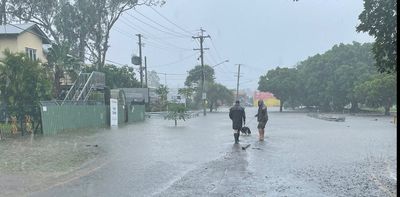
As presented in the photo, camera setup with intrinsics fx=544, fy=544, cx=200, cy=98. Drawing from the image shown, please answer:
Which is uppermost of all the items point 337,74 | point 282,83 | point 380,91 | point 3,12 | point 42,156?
point 3,12

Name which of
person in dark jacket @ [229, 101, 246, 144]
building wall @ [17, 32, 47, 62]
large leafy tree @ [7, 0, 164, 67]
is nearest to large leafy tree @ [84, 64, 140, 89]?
large leafy tree @ [7, 0, 164, 67]

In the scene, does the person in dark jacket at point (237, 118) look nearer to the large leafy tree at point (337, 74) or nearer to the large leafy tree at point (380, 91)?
the large leafy tree at point (380, 91)

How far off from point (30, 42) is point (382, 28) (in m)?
35.7

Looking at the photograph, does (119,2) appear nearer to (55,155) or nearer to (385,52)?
(55,155)

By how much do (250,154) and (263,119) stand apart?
516cm

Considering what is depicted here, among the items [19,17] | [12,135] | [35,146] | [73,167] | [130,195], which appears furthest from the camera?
[19,17]

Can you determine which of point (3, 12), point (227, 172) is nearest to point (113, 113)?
point (227, 172)

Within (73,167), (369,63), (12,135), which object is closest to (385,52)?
(73,167)

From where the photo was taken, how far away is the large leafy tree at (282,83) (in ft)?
295

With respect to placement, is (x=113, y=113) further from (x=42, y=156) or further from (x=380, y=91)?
(x=380, y=91)

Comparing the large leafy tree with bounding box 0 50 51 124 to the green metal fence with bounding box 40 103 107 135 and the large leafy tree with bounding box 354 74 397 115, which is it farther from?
the large leafy tree with bounding box 354 74 397 115

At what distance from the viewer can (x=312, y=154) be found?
614 inches

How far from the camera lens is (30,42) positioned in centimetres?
4162

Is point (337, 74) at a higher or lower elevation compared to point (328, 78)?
higher
